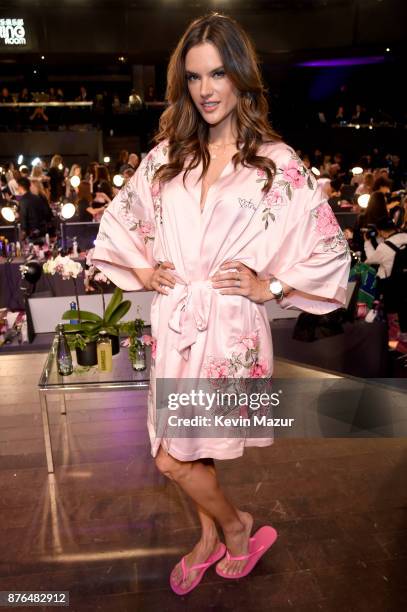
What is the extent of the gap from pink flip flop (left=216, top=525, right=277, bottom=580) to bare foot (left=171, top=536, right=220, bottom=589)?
0.18ft

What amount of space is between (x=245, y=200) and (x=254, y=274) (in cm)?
21

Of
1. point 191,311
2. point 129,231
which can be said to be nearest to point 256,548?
point 191,311

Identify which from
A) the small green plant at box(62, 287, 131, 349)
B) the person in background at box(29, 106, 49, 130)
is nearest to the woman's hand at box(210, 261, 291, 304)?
the small green plant at box(62, 287, 131, 349)

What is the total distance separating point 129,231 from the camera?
1.81 m

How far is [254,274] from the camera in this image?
1605 mm

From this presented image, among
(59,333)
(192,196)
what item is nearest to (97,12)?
(59,333)

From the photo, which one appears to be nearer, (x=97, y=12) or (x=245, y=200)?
(x=245, y=200)

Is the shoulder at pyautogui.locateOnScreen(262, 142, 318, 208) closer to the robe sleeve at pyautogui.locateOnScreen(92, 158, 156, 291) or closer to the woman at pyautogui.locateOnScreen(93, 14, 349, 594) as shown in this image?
the woman at pyautogui.locateOnScreen(93, 14, 349, 594)

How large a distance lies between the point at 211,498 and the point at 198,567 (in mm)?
264

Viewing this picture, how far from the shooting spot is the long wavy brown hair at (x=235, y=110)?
4.87ft

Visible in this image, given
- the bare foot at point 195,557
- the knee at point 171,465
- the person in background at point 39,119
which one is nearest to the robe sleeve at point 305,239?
the knee at point 171,465

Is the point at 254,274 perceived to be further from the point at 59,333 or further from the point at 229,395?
the point at 59,333

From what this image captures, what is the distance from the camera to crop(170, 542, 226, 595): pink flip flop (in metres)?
1.81

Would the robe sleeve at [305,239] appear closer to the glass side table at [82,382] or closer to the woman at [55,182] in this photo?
the glass side table at [82,382]
